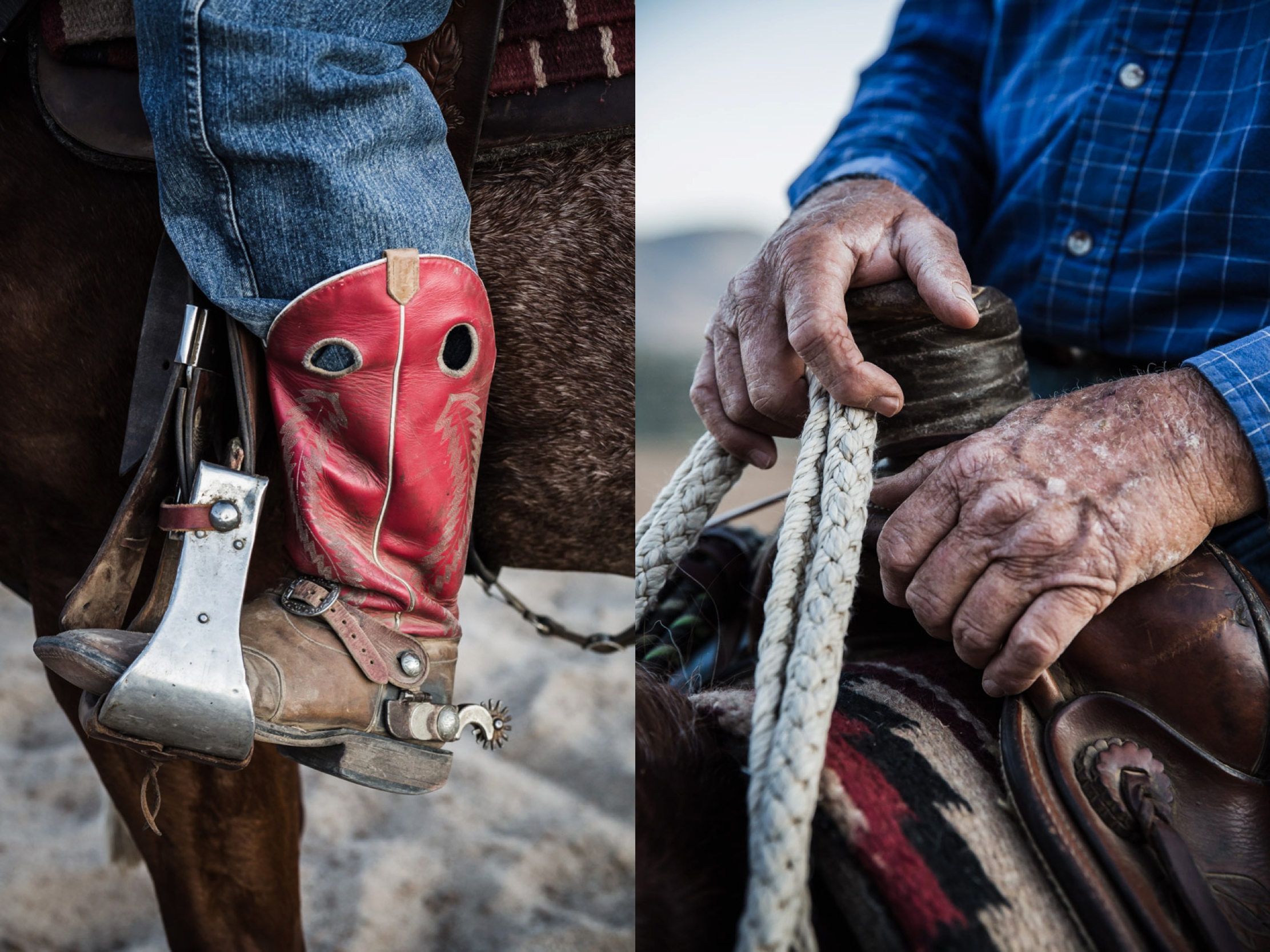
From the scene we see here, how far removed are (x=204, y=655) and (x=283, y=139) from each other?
17.4 inches

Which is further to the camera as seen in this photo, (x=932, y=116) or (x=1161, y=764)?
(x=932, y=116)

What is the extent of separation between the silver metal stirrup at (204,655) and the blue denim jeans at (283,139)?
16cm

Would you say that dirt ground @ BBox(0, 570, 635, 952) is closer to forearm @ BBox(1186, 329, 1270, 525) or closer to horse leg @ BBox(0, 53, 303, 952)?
horse leg @ BBox(0, 53, 303, 952)

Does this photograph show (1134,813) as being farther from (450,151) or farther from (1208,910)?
(450,151)

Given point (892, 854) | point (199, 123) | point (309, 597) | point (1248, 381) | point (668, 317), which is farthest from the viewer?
point (668, 317)

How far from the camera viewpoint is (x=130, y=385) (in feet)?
3.00

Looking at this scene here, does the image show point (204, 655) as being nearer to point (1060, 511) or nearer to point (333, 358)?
point (333, 358)

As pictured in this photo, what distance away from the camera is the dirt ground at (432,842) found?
149 cm

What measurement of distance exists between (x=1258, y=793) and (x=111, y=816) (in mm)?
1808

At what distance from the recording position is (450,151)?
863 mm

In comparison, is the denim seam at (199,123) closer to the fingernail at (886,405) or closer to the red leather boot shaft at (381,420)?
the red leather boot shaft at (381,420)

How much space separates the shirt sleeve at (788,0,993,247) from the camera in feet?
3.25

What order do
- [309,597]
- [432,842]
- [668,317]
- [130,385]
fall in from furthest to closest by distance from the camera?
1. [432,842]
2. [668,317]
3. [130,385]
4. [309,597]

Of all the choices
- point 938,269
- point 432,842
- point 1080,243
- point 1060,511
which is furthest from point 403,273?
point 432,842
